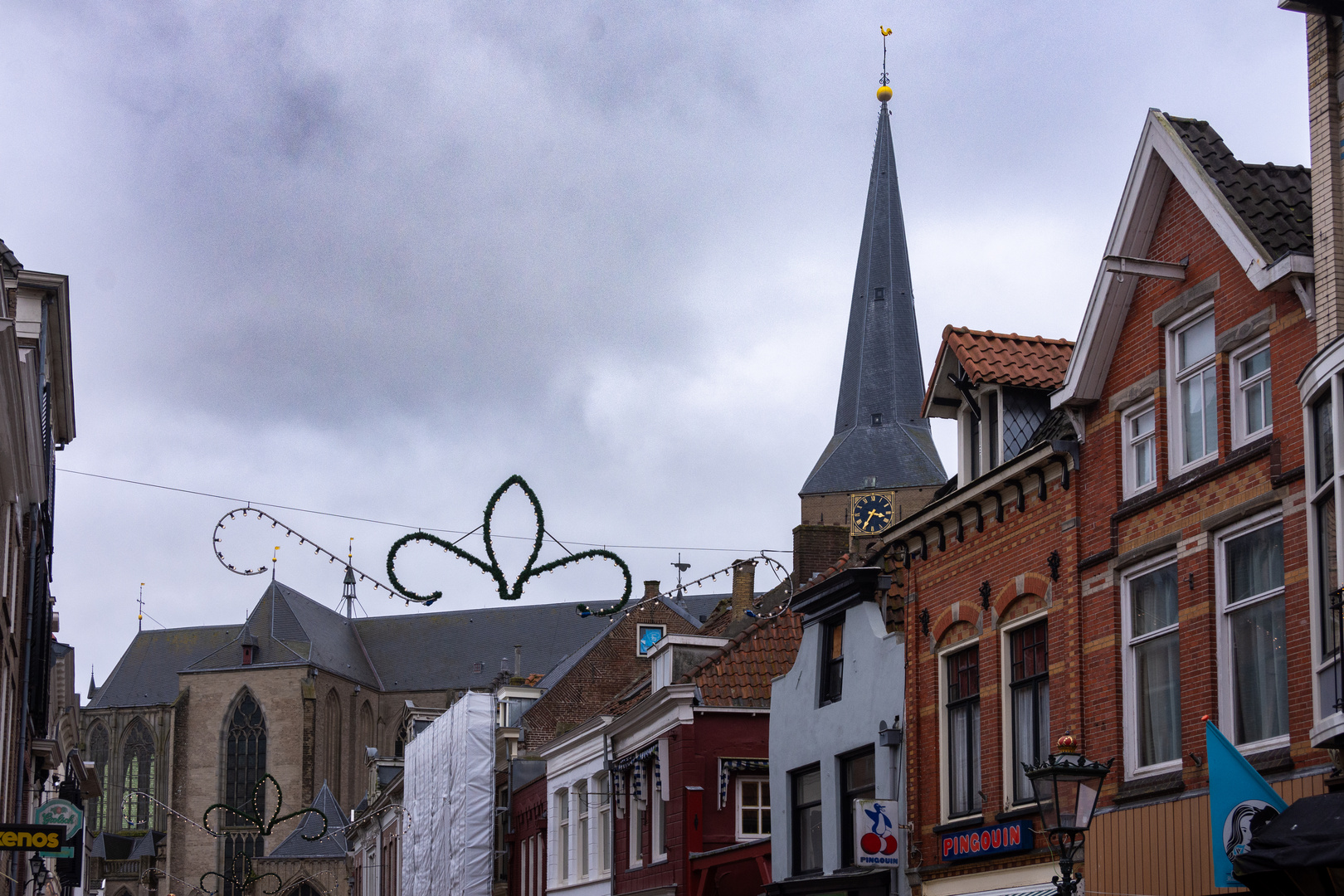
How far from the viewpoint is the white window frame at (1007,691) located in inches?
627

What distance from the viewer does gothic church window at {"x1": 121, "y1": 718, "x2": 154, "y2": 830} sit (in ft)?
294

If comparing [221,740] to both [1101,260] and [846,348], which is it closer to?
[846,348]

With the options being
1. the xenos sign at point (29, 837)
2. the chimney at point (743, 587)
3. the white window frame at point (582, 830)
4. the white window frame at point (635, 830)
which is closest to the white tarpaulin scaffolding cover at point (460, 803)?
the chimney at point (743, 587)

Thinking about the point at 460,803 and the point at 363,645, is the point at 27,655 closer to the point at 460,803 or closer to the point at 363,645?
the point at 460,803

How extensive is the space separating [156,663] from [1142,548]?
92.6 metres

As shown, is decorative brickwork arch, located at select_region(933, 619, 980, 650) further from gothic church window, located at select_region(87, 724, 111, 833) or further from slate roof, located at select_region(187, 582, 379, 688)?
gothic church window, located at select_region(87, 724, 111, 833)

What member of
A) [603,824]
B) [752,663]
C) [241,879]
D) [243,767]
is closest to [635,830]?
[603,824]

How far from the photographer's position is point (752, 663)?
86.8 ft

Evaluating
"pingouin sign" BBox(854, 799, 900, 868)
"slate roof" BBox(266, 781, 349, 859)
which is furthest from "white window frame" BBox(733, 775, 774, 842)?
"slate roof" BBox(266, 781, 349, 859)

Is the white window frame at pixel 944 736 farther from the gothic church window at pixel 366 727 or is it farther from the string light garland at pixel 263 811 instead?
the gothic church window at pixel 366 727

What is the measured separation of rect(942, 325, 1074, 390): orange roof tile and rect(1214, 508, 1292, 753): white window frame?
4082mm

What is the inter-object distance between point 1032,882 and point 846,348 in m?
66.2

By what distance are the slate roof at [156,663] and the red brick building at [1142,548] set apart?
83782 mm

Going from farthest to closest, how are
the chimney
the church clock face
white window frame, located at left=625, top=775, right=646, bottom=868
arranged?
the church clock face
the chimney
white window frame, located at left=625, top=775, right=646, bottom=868
